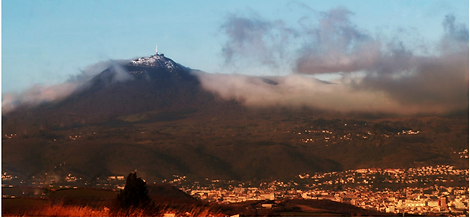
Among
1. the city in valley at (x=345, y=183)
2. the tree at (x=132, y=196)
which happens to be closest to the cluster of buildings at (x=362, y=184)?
the city in valley at (x=345, y=183)

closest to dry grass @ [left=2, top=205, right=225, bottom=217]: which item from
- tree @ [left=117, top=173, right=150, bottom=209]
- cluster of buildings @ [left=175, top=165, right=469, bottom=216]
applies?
tree @ [left=117, top=173, right=150, bottom=209]

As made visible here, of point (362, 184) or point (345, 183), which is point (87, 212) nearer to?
point (362, 184)

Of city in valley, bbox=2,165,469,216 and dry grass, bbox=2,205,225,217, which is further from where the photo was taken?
city in valley, bbox=2,165,469,216

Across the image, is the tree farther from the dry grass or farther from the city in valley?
the city in valley

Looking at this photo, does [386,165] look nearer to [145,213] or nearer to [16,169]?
[16,169]

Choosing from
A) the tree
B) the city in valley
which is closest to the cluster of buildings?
the city in valley

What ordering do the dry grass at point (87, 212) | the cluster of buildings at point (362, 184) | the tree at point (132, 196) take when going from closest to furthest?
the dry grass at point (87, 212)
the tree at point (132, 196)
the cluster of buildings at point (362, 184)

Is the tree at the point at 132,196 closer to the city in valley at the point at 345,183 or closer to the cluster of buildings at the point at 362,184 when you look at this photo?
the city in valley at the point at 345,183

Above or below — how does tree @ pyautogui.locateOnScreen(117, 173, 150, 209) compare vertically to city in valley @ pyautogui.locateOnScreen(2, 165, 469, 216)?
above

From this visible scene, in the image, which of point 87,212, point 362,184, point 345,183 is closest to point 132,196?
point 87,212

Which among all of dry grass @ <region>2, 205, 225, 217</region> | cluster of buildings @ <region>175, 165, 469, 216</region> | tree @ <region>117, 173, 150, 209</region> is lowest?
cluster of buildings @ <region>175, 165, 469, 216</region>

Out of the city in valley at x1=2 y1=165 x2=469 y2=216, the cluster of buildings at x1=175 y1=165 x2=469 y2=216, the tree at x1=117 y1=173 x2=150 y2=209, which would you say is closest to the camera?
the tree at x1=117 y1=173 x2=150 y2=209

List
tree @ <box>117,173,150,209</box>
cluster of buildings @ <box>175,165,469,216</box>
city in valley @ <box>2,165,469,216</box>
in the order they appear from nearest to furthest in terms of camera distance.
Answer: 1. tree @ <box>117,173,150,209</box>
2. city in valley @ <box>2,165,469,216</box>
3. cluster of buildings @ <box>175,165,469,216</box>
